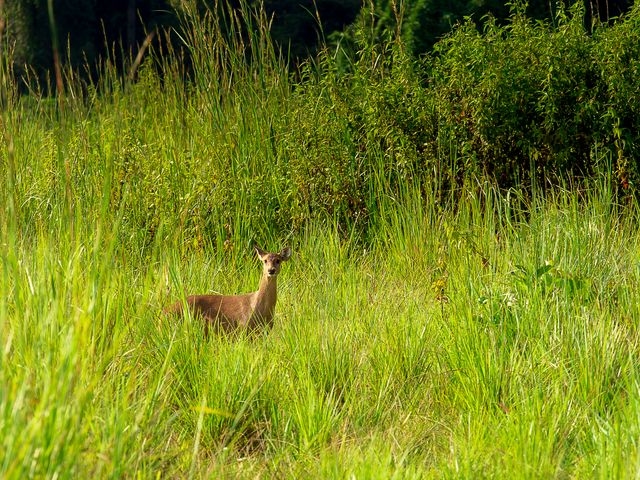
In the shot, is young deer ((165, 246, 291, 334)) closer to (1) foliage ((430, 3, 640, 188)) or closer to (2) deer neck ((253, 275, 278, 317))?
(2) deer neck ((253, 275, 278, 317))

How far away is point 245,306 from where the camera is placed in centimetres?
618

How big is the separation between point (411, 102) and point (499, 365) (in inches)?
157

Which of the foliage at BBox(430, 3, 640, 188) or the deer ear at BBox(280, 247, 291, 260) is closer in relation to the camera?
the deer ear at BBox(280, 247, 291, 260)

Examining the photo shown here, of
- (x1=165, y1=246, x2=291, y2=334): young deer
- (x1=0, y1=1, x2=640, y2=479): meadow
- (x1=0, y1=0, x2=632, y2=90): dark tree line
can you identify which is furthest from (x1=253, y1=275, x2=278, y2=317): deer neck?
(x1=0, y1=0, x2=632, y2=90): dark tree line

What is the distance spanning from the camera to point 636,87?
7.99 metres

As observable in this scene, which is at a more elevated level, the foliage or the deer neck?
the foliage

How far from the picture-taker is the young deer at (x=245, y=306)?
19.4 feet

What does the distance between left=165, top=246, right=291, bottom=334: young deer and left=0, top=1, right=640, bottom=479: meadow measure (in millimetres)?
139

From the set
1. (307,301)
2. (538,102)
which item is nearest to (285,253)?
(307,301)

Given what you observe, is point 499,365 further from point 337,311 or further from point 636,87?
point 636,87

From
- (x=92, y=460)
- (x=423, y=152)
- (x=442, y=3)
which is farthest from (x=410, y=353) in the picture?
(x=442, y=3)

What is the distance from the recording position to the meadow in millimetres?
3631

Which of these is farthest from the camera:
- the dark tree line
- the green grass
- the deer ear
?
the dark tree line

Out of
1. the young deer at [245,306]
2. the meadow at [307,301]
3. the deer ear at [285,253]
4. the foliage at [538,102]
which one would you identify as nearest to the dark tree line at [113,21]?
the foliage at [538,102]
